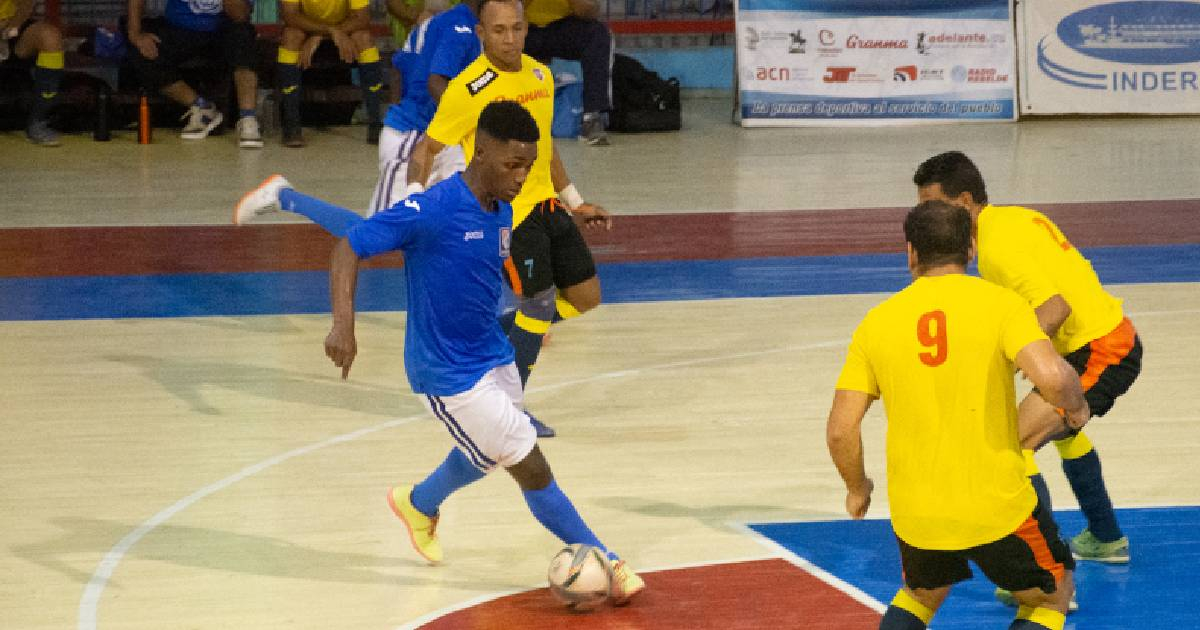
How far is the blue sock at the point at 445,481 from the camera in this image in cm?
606

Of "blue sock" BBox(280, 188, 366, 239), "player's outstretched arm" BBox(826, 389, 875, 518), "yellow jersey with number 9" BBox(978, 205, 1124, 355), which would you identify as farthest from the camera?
"blue sock" BBox(280, 188, 366, 239)

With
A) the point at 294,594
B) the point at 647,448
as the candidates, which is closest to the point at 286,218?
the point at 647,448

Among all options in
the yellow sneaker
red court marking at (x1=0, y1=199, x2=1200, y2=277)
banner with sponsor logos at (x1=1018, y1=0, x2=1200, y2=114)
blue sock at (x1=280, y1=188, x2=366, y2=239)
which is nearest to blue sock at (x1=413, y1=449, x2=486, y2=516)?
the yellow sneaker

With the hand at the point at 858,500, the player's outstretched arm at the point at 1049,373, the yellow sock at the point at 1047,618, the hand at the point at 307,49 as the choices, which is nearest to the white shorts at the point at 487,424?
the hand at the point at 858,500

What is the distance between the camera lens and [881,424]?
812 cm

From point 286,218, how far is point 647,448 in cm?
666

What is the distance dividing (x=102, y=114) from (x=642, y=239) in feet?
22.0

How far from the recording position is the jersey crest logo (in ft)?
25.9

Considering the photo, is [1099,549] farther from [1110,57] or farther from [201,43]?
[1110,57]

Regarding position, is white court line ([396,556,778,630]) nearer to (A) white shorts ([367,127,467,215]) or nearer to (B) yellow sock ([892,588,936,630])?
(B) yellow sock ([892,588,936,630])

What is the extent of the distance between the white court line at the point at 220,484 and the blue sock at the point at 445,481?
1117mm

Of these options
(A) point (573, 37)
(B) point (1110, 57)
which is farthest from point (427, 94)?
(B) point (1110, 57)

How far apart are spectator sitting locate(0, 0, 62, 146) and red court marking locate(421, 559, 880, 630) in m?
11.4

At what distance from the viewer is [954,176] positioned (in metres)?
5.49
